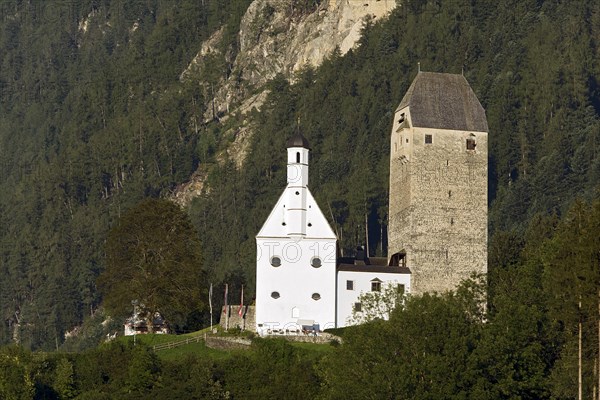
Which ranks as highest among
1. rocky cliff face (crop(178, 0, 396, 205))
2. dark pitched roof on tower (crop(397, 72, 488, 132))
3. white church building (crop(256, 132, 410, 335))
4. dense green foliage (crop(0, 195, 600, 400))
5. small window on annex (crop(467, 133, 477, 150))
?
rocky cliff face (crop(178, 0, 396, 205))

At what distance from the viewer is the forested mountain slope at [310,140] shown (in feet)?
418

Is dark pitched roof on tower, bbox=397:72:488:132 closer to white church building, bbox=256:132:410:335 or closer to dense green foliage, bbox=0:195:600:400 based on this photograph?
white church building, bbox=256:132:410:335

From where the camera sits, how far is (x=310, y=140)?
148m

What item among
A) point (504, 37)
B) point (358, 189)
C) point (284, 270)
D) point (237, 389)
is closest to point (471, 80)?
point (504, 37)

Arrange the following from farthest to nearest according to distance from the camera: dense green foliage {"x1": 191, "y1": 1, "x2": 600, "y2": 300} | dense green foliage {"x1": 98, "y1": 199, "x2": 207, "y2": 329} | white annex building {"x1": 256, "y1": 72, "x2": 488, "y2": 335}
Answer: dense green foliage {"x1": 191, "y1": 1, "x2": 600, "y2": 300} → dense green foliage {"x1": 98, "y1": 199, "x2": 207, "y2": 329} → white annex building {"x1": 256, "y1": 72, "x2": 488, "y2": 335}

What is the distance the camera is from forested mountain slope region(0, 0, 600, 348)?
12750cm

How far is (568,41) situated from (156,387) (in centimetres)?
7471

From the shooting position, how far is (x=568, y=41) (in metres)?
142

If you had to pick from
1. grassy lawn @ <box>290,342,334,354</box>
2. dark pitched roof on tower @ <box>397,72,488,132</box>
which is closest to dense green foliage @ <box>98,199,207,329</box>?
grassy lawn @ <box>290,342,334,354</box>

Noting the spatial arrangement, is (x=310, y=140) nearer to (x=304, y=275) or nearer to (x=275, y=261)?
(x=275, y=261)

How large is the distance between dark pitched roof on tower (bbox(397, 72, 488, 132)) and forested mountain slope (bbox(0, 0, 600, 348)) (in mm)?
27894

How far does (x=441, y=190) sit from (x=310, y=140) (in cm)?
6040

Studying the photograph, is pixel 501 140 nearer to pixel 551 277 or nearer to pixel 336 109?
pixel 336 109

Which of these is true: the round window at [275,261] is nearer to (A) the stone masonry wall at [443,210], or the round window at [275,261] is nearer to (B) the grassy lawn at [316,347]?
(B) the grassy lawn at [316,347]
